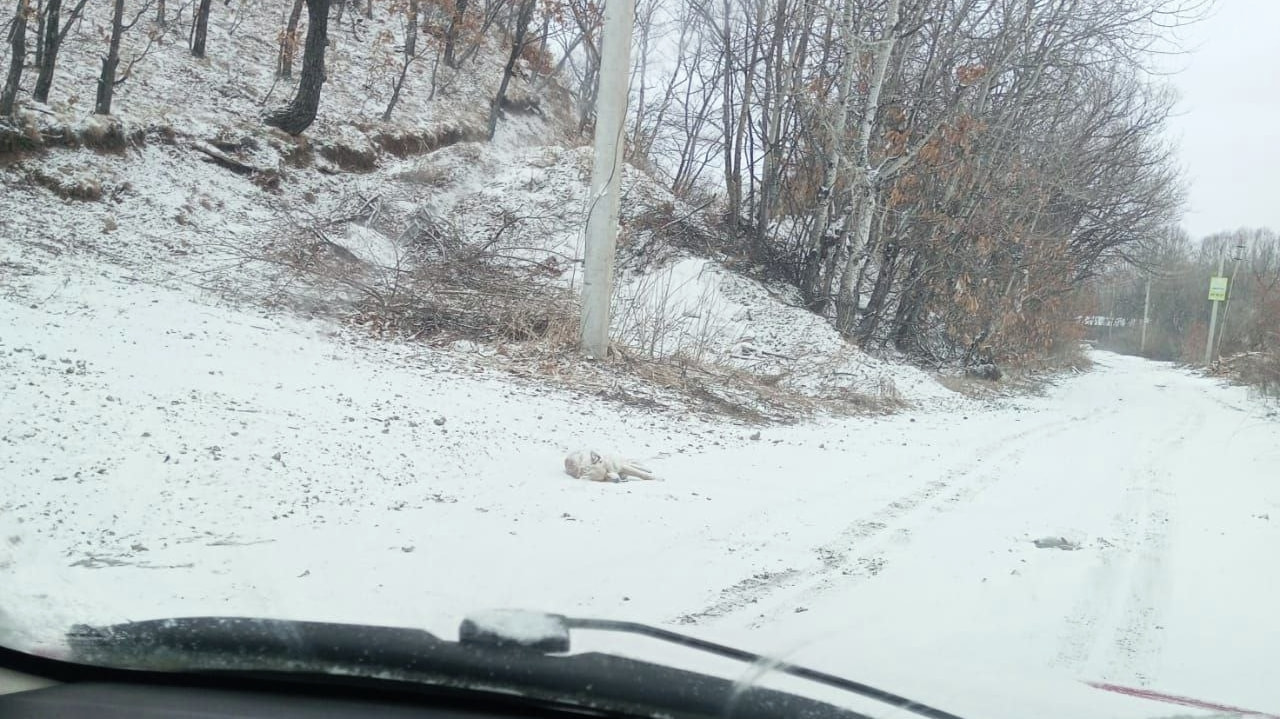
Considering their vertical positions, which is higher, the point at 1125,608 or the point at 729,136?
the point at 729,136

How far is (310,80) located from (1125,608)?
14179mm

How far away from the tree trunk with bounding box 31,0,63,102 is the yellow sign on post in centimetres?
3162

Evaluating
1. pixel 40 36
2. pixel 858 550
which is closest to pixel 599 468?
pixel 858 550

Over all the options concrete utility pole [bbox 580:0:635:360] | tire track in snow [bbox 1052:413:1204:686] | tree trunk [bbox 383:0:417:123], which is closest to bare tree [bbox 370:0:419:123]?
tree trunk [bbox 383:0:417:123]

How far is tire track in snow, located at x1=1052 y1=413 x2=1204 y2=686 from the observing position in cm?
345

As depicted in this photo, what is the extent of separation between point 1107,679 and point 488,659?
242 cm

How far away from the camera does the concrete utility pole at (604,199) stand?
921 centimetres

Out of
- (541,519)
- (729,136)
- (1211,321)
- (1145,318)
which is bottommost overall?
(541,519)

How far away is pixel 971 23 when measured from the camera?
16.0 meters

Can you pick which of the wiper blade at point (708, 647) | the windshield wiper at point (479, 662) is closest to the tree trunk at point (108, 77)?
the windshield wiper at point (479, 662)

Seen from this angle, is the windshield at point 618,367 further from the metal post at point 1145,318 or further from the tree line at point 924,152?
the metal post at point 1145,318

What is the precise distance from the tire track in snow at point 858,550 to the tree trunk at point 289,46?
46.6ft

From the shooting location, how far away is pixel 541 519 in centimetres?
478

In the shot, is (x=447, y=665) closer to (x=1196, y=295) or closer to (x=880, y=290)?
(x=880, y=290)
